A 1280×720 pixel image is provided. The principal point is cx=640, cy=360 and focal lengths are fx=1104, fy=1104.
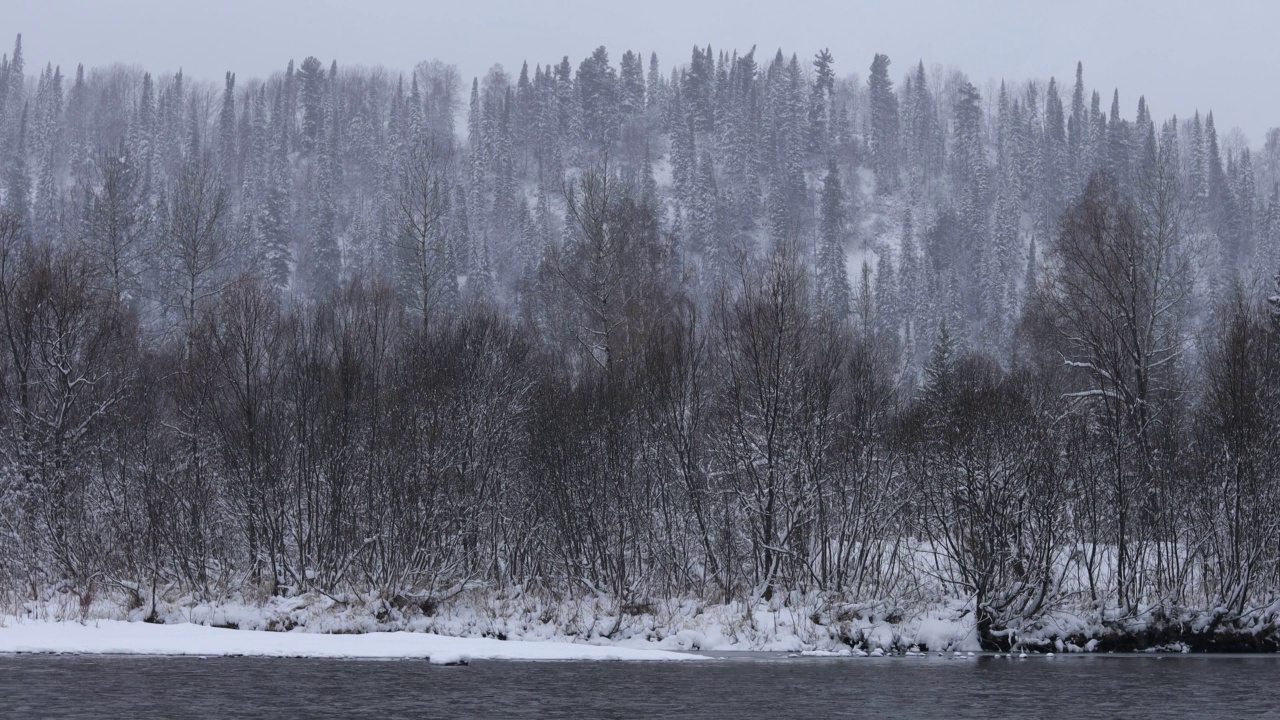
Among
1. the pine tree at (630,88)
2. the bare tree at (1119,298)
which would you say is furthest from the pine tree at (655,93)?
the bare tree at (1119,298)

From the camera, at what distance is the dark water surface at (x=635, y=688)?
16641mm

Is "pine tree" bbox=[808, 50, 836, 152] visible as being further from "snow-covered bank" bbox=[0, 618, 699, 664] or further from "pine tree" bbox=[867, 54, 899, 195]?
"snow-covered bank" bbox=[0, 618, 699, 664]

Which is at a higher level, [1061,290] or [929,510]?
[1061,290]

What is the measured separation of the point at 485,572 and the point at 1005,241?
105648 millimetres

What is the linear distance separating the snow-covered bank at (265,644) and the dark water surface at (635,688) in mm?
748

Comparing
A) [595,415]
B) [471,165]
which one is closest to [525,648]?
[595,415]

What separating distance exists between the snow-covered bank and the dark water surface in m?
0.75

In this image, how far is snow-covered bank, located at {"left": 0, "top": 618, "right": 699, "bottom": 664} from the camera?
2258 centimetres

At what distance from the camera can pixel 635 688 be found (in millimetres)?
19047

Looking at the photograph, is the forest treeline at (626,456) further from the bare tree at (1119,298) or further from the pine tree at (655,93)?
the pine tree at (655,93)

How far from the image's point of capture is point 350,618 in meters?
26.6

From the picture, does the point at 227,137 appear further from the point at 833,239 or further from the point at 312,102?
the point at 833,239

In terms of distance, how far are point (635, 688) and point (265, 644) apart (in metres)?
9.17

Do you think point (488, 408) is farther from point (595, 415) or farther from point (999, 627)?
point (999, 627)
